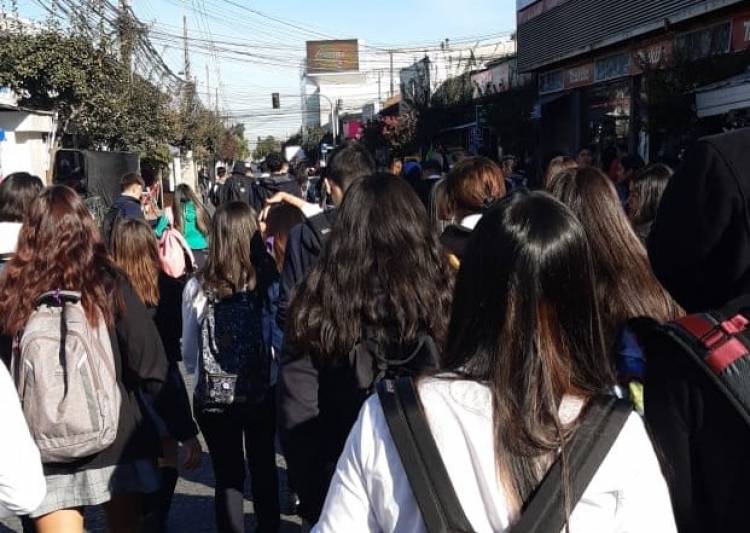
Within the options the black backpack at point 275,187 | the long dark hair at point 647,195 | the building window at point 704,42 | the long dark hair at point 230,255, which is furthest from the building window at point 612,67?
the long dark hair at point 230,255

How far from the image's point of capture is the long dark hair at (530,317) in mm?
1530

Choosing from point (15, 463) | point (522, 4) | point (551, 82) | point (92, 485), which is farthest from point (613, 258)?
point (522, 4)

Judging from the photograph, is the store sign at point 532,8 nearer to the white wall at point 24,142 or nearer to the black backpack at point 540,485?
the white wall at point 24,142

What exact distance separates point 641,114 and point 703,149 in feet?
46.7

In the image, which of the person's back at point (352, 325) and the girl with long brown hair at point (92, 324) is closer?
the person's back at point (352, 325)

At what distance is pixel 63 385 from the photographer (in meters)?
2.98

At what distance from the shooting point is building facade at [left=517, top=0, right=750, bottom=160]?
1267 centimetres

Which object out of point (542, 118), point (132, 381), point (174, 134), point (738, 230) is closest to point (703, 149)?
point (738, 230)

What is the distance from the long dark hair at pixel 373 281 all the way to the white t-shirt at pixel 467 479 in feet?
3.68

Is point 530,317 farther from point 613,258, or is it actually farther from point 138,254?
point 138,254

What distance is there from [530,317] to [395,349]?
3.93 feet

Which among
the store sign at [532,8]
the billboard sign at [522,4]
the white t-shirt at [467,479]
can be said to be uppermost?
the billboard sign at [522,4]

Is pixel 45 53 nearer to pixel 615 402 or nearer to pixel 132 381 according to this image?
pixel 132 381

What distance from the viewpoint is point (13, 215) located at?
441 centimetres
